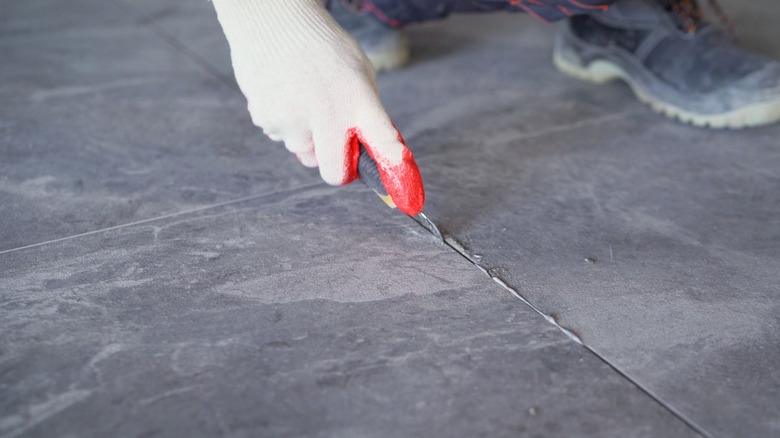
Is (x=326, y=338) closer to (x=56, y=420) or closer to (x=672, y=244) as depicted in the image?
(x=56, y=420)

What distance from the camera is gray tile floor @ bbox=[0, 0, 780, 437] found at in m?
0.71

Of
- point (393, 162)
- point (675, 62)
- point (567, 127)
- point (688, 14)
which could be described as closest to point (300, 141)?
point (393, 162)

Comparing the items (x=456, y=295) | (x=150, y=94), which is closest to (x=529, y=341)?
(x=456, y=295)

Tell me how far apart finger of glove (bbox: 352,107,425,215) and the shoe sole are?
0.83m

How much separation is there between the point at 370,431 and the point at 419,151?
0.77 metres

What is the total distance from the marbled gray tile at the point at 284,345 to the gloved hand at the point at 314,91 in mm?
126

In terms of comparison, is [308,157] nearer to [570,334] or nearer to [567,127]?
[570,334]

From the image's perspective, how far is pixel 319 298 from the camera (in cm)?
89

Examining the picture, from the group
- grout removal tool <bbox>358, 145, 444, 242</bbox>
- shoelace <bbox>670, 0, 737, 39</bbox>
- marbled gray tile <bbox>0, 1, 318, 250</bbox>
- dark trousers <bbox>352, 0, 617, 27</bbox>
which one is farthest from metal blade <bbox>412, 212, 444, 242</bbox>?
shoelace <bbox>670, 0, 737, 39</bbox>

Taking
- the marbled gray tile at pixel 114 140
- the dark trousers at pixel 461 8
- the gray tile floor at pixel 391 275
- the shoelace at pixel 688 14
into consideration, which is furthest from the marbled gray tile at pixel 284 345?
the shoelace at pixel 688 14

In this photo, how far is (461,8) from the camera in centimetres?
168

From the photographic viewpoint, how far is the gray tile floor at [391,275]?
71 cm

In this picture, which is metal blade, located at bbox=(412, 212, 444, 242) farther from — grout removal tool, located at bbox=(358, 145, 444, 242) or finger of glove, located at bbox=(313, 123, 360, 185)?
finger of glove, located at bbox=(313, 123, 360, 185)

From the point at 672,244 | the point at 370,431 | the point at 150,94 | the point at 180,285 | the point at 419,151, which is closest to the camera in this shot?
the point at 370,431
